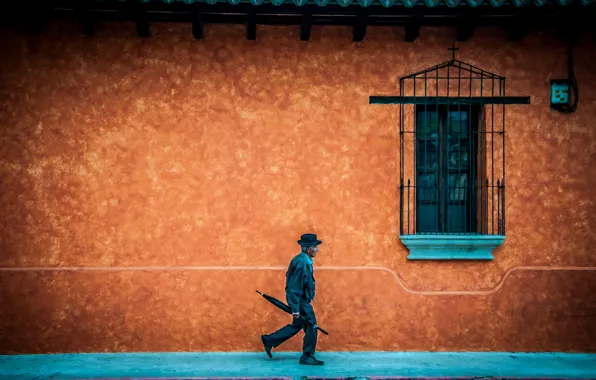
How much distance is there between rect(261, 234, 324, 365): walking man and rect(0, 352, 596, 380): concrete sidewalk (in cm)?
25

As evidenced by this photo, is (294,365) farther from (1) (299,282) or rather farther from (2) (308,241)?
(2) (308,241)

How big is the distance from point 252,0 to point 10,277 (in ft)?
15.9

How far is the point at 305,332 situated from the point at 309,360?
1.12ft

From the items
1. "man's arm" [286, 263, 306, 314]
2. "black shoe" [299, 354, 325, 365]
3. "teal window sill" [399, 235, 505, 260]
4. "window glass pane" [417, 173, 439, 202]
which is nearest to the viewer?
"man's arm" [286, 263, 306, 314]

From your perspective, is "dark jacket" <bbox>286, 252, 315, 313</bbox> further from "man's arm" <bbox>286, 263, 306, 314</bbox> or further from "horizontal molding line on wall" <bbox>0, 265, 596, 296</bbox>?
"horizontal molding line on wall" <bbox>0, 265, 596, 296</bbox>

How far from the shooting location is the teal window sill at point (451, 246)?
7.88 m

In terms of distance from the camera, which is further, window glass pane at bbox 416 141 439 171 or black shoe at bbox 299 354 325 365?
window glass pane at bbox 416 141 439 171

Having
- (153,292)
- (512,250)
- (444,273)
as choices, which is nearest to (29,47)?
(153,292)

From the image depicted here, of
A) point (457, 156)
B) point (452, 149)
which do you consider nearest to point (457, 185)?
point (457, 156)

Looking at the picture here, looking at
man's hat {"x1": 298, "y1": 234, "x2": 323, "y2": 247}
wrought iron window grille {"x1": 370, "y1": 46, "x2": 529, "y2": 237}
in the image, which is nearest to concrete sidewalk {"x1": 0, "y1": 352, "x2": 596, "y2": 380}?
man's hat {"x1": 298, "y1": 234, "x2": 323, "y2": 247}

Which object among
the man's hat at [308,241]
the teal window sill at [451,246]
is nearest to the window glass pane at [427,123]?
the teal window sill at [451,246]

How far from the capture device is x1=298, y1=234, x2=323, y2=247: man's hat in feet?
24.1

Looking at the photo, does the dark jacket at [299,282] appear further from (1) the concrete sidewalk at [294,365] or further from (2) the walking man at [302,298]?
(1) the concrete sidewalk at [294,365]

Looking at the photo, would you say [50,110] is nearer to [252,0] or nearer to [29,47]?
[29,47]
